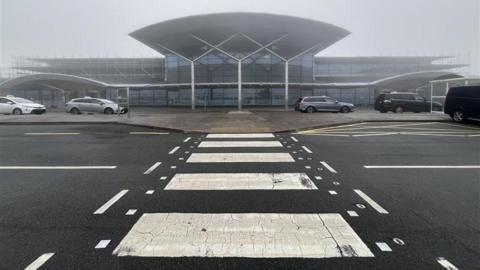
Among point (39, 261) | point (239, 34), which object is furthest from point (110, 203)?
point (239, 34)

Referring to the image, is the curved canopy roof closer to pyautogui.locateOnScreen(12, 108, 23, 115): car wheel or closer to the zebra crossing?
pyautogui.locateOnScreen(12, 108, 23, 115): car wheel

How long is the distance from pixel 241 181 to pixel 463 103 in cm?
1669

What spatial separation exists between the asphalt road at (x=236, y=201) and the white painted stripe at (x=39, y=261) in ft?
0.06

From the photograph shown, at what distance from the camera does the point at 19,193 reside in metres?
6.02

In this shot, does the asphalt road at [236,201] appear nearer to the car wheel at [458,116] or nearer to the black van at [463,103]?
the black van at [463,103]

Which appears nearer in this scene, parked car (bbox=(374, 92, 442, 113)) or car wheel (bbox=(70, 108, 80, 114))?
parked car (bbox=(374, 92, 442, 113))

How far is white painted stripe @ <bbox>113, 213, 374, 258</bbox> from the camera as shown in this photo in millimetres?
3821

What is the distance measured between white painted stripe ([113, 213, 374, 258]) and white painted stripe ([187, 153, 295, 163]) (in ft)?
12.6

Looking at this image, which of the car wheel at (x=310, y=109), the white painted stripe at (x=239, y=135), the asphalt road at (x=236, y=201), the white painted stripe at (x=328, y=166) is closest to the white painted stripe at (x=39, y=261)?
the asphalt road at (x=236, y=201)

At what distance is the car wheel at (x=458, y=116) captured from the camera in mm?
18919

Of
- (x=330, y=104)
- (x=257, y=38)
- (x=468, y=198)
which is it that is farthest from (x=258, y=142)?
(x=257, y=38)

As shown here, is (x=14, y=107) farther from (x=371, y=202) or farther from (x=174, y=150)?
(x=371, y=202)

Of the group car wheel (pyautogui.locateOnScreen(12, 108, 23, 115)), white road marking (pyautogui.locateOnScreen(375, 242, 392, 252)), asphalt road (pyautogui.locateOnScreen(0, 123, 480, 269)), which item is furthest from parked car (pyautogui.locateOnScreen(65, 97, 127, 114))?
white road marking (pyautogui.locateOnScreen(375, 242, 392, 252))

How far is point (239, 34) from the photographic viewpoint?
4706 cm
